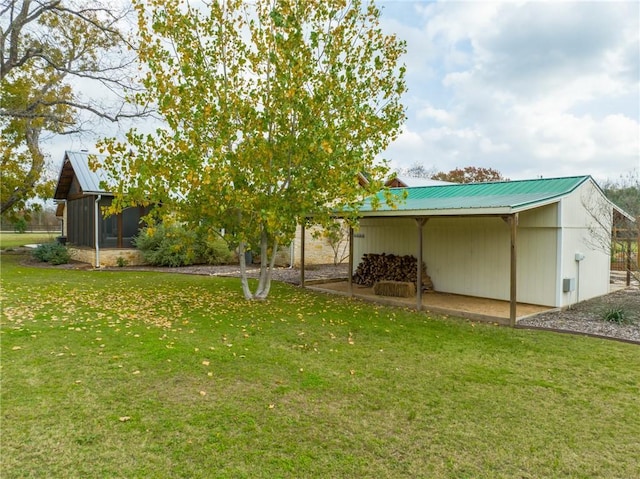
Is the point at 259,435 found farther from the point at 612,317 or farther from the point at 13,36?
the point at 13,36

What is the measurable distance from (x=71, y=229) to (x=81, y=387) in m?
17.0

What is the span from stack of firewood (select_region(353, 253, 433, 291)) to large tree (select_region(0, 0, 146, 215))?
10.5 metres

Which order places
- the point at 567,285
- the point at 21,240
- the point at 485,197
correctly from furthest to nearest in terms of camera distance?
the point at 21,240 < the point at 485,197 < the point at 567,285

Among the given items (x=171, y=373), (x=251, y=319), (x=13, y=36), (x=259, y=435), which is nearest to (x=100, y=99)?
(x=13, y=36)

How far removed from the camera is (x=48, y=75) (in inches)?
730

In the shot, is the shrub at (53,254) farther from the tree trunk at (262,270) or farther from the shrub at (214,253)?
the tree trunk at (262,270)

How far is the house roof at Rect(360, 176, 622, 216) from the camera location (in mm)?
7465

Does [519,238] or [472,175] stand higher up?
[472,175]

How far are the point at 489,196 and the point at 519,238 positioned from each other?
1228 millimetres

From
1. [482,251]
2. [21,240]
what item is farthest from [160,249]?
[21,240]

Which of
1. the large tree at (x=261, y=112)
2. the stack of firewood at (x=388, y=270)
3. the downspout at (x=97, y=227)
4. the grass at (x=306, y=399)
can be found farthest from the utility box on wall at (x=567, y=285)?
the downspout at (x=97, y=227)

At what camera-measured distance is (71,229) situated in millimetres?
18531

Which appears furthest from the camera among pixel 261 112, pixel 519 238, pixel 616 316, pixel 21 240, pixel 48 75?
pixel 21 240

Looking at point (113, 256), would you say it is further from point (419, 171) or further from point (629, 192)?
point (419, 171)
